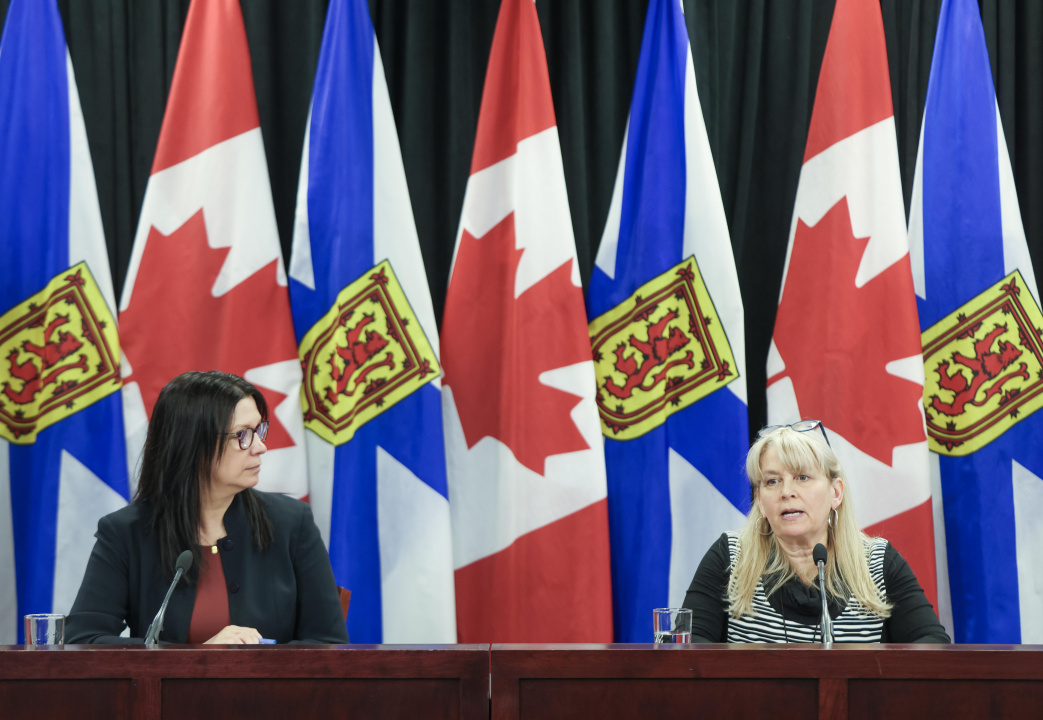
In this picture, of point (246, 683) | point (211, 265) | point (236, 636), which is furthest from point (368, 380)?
point (246, 683)

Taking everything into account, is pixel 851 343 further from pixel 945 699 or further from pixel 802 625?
pixel 945 699

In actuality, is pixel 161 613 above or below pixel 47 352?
below

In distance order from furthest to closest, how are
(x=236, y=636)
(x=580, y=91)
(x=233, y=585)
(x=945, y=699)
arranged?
(x=580, y=91) < (x=233, y=585) < (x=236, y=636) < (x=945, y=699)

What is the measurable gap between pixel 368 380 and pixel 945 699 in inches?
71.8

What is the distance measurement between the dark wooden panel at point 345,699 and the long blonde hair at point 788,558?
3.20 feet

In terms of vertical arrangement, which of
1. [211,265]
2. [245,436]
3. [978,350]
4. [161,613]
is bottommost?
[161,613]

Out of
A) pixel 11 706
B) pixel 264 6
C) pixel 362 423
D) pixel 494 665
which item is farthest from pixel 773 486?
pixel 264 6

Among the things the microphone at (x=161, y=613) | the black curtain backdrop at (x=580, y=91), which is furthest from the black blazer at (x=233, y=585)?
the black curtain backdrop at (x=580, y=91)

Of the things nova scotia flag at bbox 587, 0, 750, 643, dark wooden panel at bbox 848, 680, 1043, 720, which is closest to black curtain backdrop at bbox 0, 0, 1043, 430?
nova scotia flag at bbox 587, 0, 750, 643

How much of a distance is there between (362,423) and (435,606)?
1.86ft

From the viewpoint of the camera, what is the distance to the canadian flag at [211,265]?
265cm

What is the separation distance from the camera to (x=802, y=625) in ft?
6.51

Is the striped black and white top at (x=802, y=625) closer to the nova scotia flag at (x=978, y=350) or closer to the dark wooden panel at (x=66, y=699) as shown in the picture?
the nova scotia flag at (x=978, y=350)

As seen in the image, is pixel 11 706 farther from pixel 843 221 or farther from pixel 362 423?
pixel 843 221
